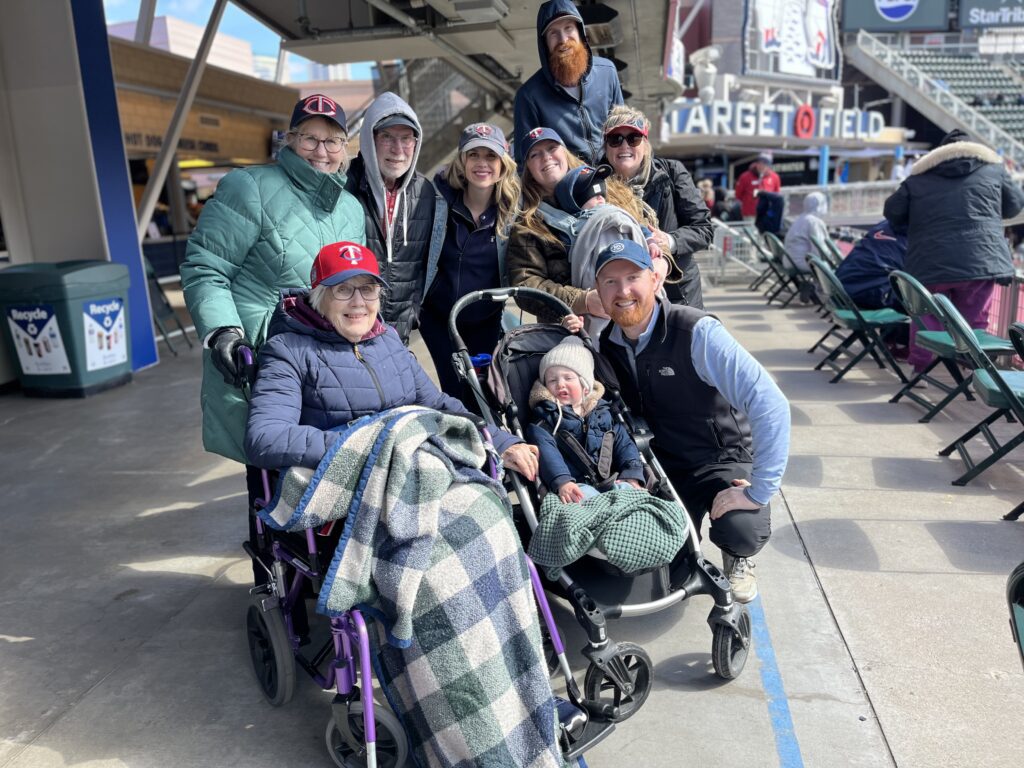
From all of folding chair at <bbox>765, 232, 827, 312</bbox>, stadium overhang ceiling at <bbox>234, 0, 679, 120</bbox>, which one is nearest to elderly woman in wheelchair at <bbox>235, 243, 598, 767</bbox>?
stadium overhang ceiling at <bbox>234, 0, 679, 120</bbox>

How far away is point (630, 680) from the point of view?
2660 mm

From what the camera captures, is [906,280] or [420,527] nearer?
[420,527]

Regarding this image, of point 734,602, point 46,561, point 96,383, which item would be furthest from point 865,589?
point 96,383

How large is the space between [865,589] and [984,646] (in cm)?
54

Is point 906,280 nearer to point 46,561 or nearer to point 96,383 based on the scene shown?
point 46,561

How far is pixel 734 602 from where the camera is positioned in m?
2.91

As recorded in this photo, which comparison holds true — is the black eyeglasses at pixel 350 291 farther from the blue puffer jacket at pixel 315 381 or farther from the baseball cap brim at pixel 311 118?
the baseball cap brim at pixel 311 118

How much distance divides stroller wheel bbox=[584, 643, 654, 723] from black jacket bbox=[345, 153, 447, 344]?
5.42 feet

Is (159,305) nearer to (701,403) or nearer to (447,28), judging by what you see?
→ (447,28)

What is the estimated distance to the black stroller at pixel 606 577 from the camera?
2.65 m

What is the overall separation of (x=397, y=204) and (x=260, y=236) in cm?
62

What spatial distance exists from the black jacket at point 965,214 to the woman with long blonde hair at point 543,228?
140 inches

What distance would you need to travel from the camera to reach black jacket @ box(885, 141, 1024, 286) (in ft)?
19.9

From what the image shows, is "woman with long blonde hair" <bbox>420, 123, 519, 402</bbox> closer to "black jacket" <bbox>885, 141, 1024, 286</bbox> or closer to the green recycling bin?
"black jacket" <bbox>885, 141, 1024, 286</bbox>
